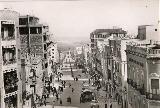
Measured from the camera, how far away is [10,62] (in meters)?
3.62

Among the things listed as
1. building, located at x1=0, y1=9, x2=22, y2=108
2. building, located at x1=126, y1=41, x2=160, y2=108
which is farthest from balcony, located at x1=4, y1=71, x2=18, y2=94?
building, located at x1=126, y1=41, x2=160, y2=108

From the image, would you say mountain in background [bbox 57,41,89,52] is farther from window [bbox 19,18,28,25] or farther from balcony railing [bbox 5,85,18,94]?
balcony railing [bbox 5,85,18,94]

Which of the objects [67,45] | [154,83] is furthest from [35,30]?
[154,83]

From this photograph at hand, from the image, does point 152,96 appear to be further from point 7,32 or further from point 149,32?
point 7,32

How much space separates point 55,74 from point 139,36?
920mm

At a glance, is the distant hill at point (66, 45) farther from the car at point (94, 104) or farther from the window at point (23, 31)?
the car at point (94, 104)

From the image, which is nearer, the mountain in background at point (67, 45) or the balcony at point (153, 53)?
the balcony at point (153, 53)

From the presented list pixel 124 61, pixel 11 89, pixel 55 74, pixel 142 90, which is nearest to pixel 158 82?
pixel 142 90

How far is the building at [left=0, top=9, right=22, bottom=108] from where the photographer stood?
3562 mm

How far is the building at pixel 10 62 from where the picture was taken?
3.56 metres

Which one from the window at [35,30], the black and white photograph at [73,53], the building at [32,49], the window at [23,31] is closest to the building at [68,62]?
the black and white photograph at [73,53]

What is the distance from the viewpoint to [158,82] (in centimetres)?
331

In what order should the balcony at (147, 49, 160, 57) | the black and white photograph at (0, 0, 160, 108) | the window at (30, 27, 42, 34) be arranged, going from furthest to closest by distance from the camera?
the window at (30, 27, 42, 34) < the black and white photograph at (0, 0, 160, 108) < the balcony at (147, 49, 160, 57)

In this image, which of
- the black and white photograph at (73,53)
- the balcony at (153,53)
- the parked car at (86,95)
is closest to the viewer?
the balcony at (153,53)
